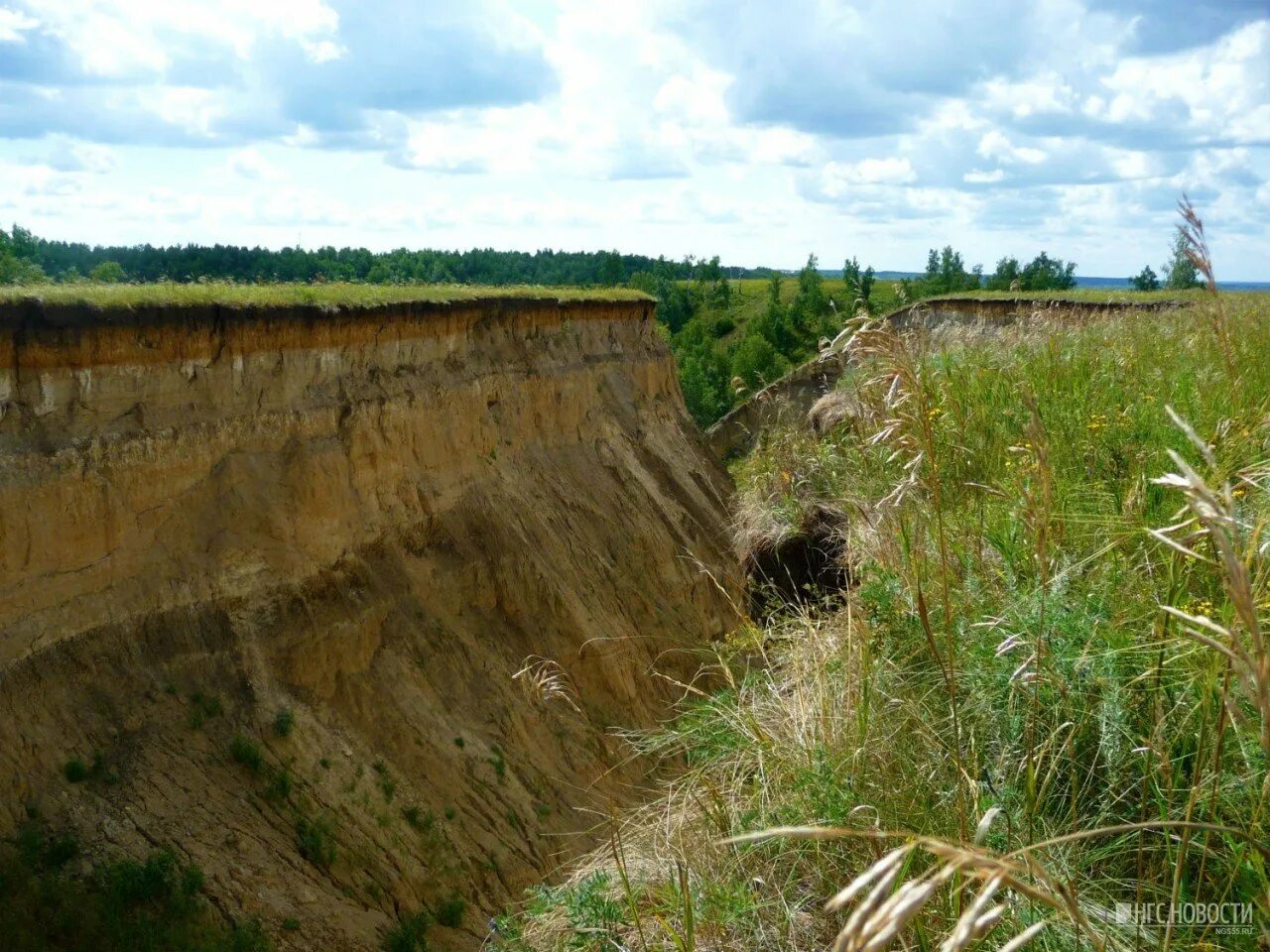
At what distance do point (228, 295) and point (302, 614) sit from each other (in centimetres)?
395

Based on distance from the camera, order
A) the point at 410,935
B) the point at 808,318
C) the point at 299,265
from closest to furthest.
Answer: the point at 410,935 < the point at 299,265 < the point at 808,318

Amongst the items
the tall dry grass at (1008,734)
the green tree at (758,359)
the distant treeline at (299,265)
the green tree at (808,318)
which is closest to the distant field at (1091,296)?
the distant treeline at (299,265)

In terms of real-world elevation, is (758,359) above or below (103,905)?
above

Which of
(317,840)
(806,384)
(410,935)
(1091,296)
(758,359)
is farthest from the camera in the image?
(758,359)

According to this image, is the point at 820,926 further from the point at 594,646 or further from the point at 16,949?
the point at 594,646

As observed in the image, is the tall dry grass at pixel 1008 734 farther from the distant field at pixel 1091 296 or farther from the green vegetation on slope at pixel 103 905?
the distant field at pixel 1091 296

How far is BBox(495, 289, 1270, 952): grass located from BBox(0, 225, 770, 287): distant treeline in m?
11.7

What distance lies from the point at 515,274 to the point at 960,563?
7853 cm

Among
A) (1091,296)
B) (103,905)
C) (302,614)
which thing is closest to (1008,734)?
(103,905)

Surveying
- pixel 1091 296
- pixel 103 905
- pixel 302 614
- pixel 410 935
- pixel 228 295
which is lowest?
pixel 410 935

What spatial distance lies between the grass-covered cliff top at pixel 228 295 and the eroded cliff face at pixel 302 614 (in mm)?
151

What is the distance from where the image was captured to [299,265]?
160 feet

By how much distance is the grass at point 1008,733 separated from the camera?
274 centimetres

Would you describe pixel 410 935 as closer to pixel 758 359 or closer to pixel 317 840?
pixel 317 840
